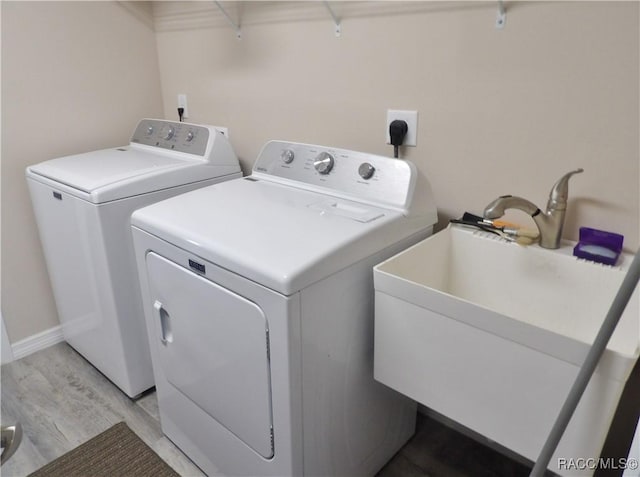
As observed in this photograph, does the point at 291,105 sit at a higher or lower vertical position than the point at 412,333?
higher

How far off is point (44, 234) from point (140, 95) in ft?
2.82

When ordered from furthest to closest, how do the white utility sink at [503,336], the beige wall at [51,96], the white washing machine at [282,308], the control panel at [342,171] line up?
the beige wall at [51,96] → the control panel at [342,171] → the white washing machine at [282,308] → the white utility sink at [503,336]

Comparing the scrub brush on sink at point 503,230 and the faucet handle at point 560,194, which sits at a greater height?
the faucet handle at point 560,194

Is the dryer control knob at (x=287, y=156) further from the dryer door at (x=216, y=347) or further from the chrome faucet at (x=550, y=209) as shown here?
the chrome faucet at (x=550, y=209)

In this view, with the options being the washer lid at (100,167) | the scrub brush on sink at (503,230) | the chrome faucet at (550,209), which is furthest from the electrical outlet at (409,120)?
the washer lid at (100,167)

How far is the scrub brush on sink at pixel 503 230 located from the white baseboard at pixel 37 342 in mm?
2029

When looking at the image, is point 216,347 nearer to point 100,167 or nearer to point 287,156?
point 287,156

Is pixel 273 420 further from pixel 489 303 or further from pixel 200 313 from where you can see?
pixel 489 303

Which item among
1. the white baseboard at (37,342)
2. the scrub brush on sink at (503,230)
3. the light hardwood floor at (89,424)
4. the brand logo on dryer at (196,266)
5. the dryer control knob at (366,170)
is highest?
→ the dryer control knob at (366,170)

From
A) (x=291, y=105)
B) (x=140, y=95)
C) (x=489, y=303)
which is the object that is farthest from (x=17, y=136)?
(x=489, y=303)

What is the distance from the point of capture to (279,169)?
1.68m

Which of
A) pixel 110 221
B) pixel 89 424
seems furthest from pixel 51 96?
pixel 89 424

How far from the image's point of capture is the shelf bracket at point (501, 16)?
1279 millimetres

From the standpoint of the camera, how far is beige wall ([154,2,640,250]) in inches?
47.0
